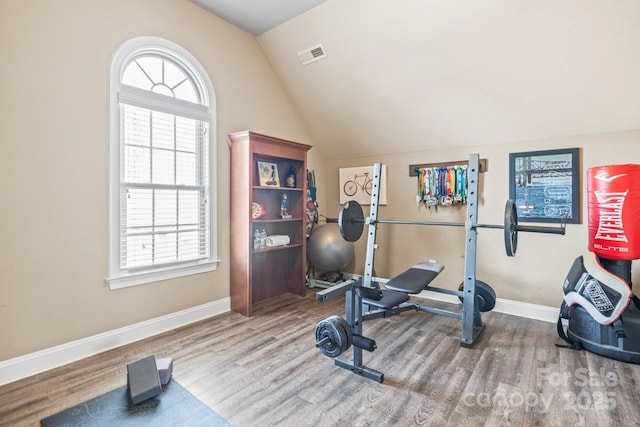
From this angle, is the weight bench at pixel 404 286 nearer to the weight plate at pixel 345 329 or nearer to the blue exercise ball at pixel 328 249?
the weight plate at pixel 345 329

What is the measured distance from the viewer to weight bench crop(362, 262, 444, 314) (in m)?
2.61

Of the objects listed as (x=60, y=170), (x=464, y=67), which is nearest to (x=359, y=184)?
(x=464, y=67)

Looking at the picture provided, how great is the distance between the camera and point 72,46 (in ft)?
7.89

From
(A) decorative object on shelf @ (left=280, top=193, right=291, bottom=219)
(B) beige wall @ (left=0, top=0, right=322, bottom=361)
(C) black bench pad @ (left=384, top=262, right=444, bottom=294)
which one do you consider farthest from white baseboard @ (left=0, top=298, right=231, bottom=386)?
(C) black bench pad @ (left=384, top=262, right=444, bottom=294)

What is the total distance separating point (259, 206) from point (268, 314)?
1253mm

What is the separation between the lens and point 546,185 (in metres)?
3.26

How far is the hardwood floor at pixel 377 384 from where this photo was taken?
71.8 inches

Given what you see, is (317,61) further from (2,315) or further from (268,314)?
(2,315)

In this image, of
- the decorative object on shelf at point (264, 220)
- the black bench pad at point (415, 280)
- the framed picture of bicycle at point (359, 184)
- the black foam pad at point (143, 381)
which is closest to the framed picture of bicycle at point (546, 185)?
the black bench pad at point (415, 280)

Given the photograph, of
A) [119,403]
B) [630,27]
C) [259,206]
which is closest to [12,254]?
[119,403]

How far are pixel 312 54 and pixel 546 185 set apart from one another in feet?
9.66

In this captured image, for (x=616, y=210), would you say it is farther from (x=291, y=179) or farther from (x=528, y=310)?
(x=291, y=179)

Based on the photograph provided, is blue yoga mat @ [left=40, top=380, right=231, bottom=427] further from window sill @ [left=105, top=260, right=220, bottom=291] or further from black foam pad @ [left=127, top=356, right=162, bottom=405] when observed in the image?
window sill @ [left=105, top=260, right=220, bottom=291]

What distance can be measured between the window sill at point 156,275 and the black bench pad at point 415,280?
1880mm
